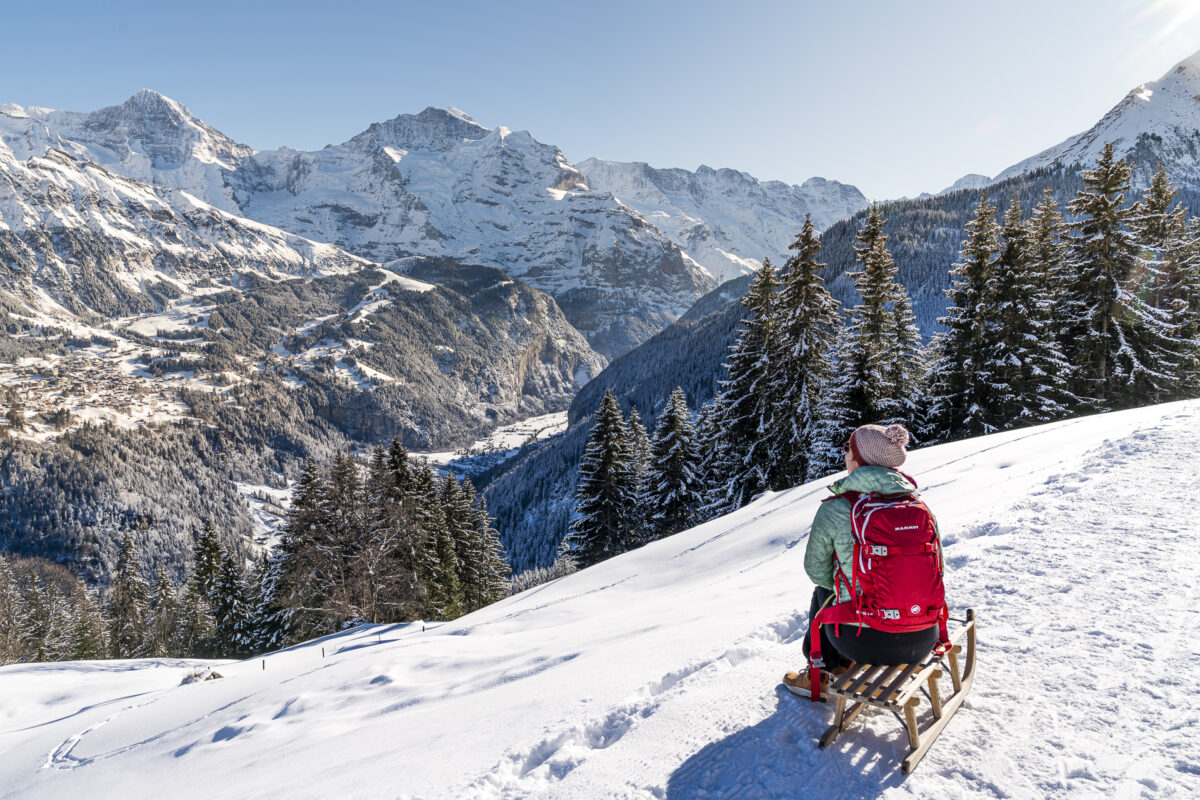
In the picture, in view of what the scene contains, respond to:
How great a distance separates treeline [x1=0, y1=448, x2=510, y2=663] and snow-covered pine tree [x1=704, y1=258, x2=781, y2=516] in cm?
1484

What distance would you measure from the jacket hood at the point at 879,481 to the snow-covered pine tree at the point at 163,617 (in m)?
53.7

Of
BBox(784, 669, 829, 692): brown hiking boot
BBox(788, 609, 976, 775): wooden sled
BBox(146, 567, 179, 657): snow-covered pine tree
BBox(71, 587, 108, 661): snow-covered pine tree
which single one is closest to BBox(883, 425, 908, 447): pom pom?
BBox(788, 609, 976, 775): wooden sled

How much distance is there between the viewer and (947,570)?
5.33 metres

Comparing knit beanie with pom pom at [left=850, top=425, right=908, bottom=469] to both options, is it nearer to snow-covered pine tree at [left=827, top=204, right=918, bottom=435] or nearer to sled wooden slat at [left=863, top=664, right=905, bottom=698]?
sled wooden slat at [left=863, top=664, right=905, bottom=698]

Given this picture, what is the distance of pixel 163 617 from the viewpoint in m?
41.5

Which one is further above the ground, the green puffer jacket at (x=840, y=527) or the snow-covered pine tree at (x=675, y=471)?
the green puffer jacket at (x=840, y=527)

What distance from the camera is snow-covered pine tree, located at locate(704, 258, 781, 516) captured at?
23.3 m

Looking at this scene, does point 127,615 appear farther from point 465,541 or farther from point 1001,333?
point 1001,333

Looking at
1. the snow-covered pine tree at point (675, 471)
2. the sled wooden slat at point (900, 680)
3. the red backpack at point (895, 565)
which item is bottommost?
the snow-covered pine tree at point (675, 471)

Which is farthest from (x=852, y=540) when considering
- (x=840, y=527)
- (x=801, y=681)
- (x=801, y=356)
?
(x=801, y=356)

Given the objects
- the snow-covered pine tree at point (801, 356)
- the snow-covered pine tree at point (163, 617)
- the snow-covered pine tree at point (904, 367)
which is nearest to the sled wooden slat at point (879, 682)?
the snow-covered pine tree at point (801, 356)

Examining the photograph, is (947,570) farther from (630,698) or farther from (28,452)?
(28,452)

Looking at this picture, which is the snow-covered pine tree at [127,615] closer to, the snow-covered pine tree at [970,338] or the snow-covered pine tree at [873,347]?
the snow-covered pine tree at [873,347]

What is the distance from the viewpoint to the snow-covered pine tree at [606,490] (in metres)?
30.2
